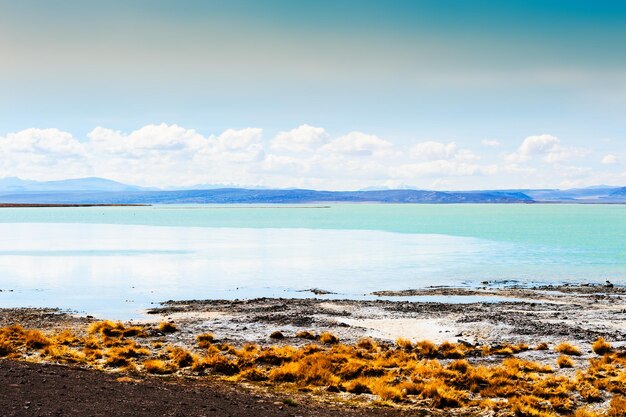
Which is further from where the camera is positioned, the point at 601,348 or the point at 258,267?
the point at 258,267

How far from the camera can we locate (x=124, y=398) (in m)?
15.6

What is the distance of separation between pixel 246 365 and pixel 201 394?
436 centimetres

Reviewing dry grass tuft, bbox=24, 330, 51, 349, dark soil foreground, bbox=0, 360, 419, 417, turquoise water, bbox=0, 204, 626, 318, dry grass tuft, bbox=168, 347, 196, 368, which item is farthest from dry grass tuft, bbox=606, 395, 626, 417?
turquoise water, bbox=0, 204, 626, 318

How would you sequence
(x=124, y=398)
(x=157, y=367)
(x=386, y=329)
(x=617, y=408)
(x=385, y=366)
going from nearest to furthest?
(x=124, y=398) → (x=617, y=408) → (x=157, y=367) → (x=385, y=366) → (x=386, y=329)

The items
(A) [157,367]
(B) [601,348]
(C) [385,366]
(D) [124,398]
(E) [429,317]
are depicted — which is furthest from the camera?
(E) [429,317]

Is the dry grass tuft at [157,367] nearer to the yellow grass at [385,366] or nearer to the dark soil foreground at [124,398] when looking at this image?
the yellow grass at [385,366]

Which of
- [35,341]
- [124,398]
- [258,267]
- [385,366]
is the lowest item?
[258,267]

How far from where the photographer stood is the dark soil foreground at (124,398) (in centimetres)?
1452

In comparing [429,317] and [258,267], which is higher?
[429,317]

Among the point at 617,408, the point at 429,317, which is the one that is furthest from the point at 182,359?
the point at 429,317

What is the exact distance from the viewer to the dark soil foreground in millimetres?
14523

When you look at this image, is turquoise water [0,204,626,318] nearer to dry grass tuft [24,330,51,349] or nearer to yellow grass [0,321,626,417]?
dry grass tuft [24,330,51,349]

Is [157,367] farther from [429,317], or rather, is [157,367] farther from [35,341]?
[429,317]

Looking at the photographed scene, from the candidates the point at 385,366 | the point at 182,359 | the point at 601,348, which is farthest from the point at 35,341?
the point at 601,348
